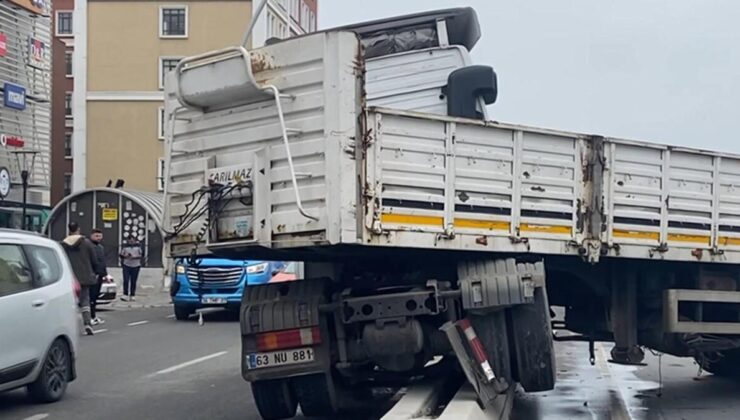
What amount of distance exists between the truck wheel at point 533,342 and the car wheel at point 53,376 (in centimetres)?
470

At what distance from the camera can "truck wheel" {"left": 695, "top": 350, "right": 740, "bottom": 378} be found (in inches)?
492

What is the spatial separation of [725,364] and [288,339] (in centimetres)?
613

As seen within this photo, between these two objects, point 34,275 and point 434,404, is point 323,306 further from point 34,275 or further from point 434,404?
point 34,275

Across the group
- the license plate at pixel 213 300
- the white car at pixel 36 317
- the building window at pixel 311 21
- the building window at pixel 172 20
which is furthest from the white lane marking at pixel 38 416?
the building window at pixel 311 21

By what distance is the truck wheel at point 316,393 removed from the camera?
9227 mm

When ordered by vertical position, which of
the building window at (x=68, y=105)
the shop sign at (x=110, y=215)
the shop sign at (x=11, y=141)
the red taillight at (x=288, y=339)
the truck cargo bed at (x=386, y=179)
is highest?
the building window at (x=68, y=105)

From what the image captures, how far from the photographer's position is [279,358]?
914 centimetres

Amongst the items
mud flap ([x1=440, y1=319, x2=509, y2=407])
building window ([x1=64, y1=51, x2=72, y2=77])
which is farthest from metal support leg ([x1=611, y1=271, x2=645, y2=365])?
building window ([x1=64, y1=51, x2=72, y2=77])

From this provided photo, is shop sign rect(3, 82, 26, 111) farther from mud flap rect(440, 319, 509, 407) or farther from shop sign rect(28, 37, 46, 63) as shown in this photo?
mud flap rect(440, 319, 509, 407)

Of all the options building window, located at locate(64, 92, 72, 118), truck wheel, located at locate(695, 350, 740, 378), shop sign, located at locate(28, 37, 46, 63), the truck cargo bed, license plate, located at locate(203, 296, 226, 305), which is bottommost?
truck wheel, located at locate(695, 350, 740, 378)

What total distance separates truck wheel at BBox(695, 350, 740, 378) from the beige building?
47.8m

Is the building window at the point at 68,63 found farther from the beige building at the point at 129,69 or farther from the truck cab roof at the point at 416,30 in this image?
the truck cab roof at the point at 416,30

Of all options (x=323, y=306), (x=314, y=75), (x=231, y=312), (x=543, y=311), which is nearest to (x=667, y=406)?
(x=543, y=311)

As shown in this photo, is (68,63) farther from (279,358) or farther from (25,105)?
(279,358)
